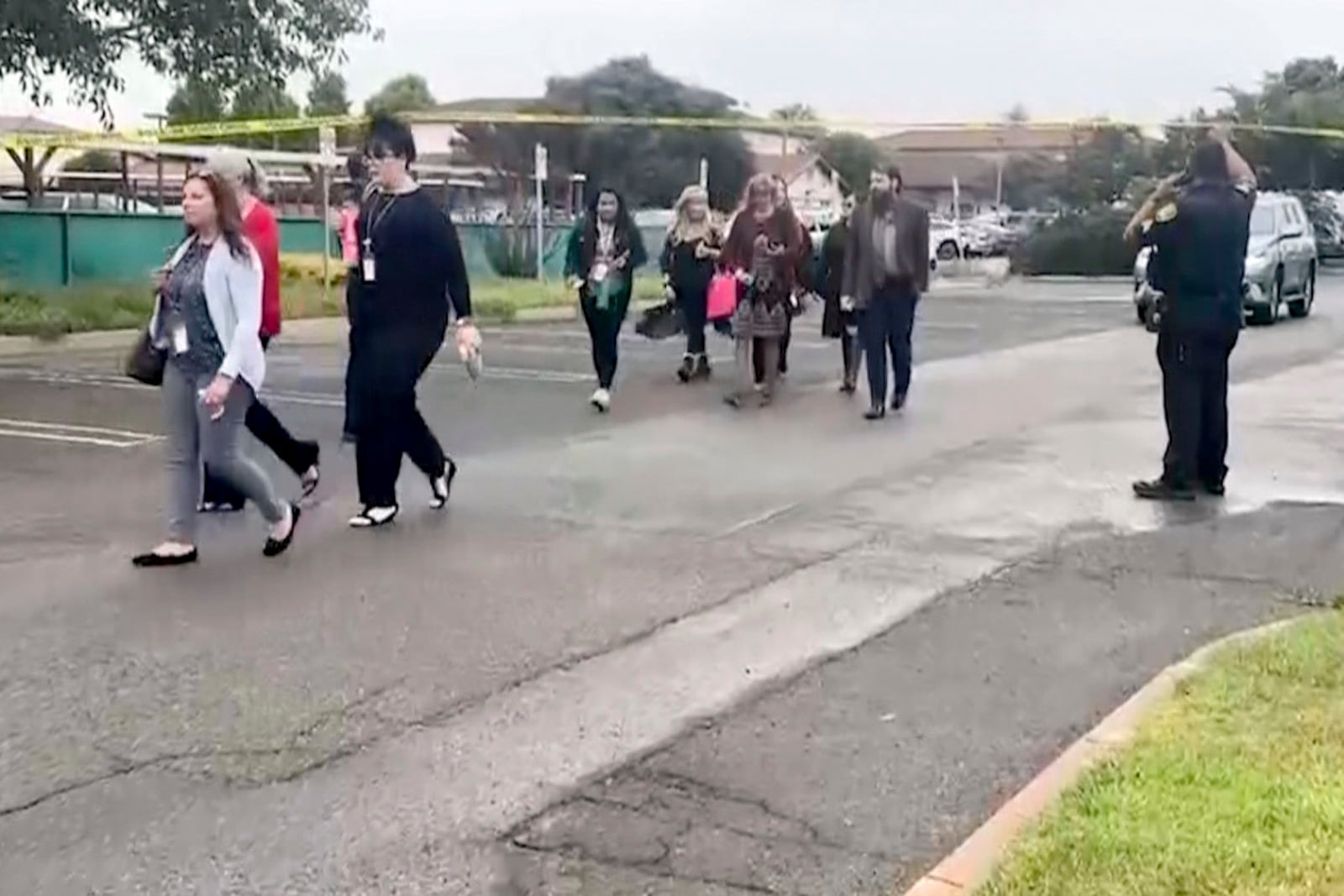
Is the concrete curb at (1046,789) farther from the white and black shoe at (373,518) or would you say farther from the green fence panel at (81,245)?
the green fence panel at (81,245)

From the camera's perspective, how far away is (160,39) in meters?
22.0

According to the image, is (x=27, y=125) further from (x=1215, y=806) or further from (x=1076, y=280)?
(x=1215, y=806)

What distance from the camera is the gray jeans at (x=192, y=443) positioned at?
8.39 meters

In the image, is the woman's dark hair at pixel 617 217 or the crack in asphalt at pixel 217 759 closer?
the crack in asphalt at pixel 217 759

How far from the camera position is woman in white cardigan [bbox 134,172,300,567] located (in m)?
8.26

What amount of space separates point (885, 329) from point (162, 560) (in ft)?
23.9

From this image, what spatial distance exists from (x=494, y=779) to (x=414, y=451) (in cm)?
445

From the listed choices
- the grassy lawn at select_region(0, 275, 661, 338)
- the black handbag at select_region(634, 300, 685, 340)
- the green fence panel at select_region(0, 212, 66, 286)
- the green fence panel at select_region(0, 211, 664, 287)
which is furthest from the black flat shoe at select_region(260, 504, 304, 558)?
the green fence panel at select_region(0, 212, 66, 286)

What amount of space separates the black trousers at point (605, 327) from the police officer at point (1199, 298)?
5016 mm

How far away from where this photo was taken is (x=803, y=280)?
1588cm

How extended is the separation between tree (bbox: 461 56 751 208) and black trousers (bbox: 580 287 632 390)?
19.0 meters

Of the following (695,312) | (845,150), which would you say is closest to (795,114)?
(845,150)

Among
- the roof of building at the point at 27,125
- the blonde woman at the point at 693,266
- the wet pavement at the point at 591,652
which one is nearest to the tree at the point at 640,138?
the roof of building at the point at 27,125

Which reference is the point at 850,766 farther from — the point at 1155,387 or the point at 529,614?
the point at 1155,387
